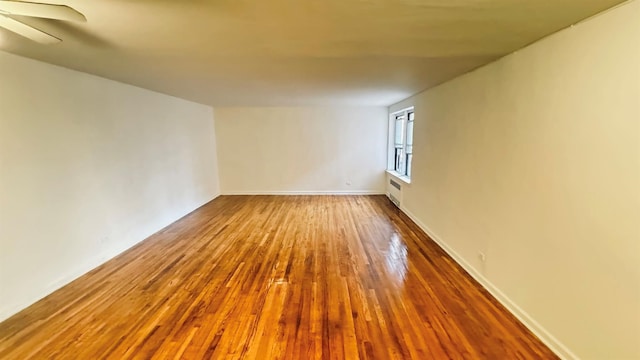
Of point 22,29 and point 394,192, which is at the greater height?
point 22,29

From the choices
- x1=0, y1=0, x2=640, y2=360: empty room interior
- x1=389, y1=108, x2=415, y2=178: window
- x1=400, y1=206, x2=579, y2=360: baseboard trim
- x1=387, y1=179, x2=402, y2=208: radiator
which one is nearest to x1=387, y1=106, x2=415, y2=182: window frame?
x1=389, y1=108, x2=415, y2=178: window

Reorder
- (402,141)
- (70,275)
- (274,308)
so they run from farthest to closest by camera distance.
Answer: (402,141), (70,275), (274,308)

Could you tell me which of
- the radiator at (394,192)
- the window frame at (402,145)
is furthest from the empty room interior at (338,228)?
the radiator at (394,192)

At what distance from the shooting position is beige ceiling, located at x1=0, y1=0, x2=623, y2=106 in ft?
5.15

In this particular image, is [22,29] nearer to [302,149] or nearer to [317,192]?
[302,149]

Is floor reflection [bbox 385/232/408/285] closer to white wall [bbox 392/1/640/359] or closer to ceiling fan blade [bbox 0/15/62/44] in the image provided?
white wall [bbox 392/1/640/359]

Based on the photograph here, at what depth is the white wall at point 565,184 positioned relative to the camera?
5.24ft

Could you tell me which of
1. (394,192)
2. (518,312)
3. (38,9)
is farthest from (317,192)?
(38,9)

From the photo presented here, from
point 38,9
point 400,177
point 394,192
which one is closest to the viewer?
point 38,9

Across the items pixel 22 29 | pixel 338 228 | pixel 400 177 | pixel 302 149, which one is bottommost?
pixel 338 228

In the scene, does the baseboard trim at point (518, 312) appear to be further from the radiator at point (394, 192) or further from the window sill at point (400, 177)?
the radiator at point (394, 192)

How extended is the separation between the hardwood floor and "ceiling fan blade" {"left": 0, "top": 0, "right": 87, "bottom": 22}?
6.70ft

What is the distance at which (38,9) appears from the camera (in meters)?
1.42

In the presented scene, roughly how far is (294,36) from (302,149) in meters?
5.36
